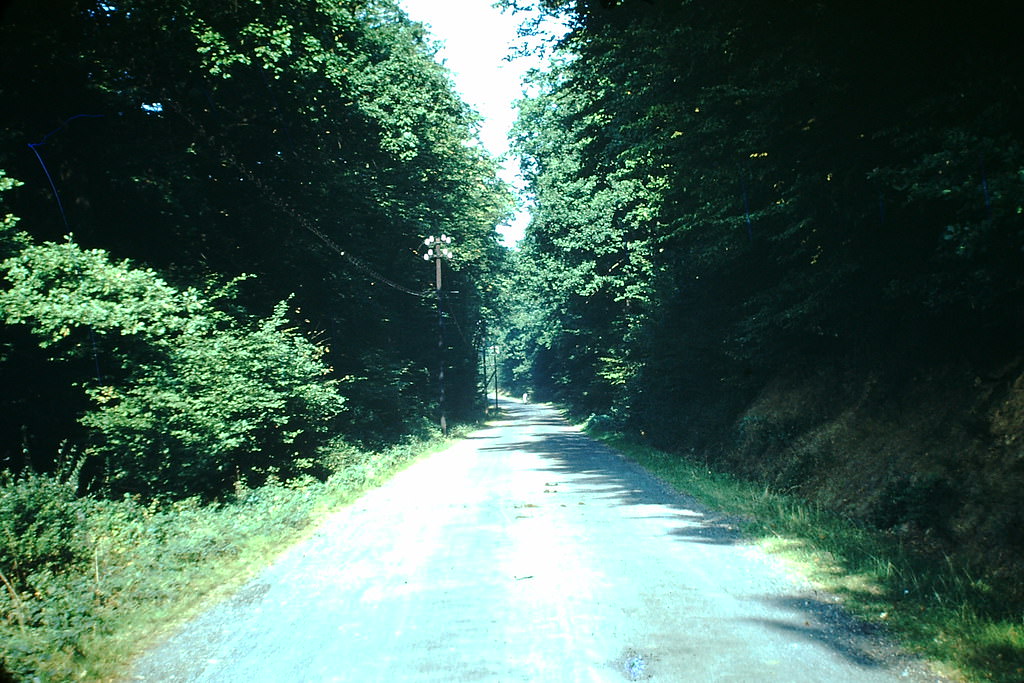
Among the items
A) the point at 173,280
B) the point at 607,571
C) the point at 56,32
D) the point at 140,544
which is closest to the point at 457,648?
the point at 607,571

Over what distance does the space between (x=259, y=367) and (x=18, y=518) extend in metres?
7.19

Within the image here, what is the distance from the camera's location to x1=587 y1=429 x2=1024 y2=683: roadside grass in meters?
5.04

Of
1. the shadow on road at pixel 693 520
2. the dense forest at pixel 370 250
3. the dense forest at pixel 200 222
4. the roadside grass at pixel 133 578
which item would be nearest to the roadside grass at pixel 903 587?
the shadow on road at pixel 693 520

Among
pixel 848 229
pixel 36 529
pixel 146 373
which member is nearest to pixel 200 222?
pixel 146 373

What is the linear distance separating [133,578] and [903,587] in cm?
772

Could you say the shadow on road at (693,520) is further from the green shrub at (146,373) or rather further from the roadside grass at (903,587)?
the green shrub at (146,373)

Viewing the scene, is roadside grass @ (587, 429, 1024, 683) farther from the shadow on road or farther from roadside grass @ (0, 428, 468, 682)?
roadside grass @ (0, 428, 468, 682)

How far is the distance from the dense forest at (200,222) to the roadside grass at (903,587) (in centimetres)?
962

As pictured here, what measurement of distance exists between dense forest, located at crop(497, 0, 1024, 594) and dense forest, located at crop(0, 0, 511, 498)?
7.64m

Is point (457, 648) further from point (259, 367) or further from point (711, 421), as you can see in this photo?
point (711, 421)

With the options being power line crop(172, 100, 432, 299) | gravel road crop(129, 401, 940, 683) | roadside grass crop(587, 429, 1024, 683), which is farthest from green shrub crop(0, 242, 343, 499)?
roadside grass crop(587, 429, 1024, 683)

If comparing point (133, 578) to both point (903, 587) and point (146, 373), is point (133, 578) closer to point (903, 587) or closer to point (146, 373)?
point (146, 373)

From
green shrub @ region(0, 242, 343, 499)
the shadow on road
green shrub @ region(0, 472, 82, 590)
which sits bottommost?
the shadow on road

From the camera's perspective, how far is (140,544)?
8.91m
